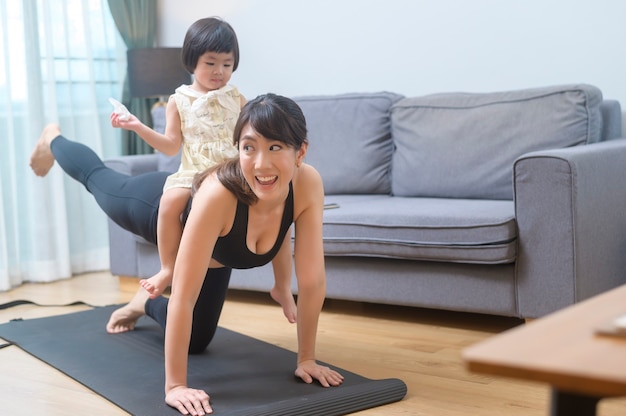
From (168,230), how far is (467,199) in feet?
4.49

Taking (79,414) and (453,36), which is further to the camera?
(453,36)

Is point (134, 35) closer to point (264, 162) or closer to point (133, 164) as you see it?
point (133, 164)

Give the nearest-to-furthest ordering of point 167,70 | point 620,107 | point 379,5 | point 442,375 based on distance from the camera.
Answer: point 442,375, point 620,107, point 379,5, point 167,70

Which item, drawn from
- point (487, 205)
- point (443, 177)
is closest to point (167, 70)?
point (443, 177)

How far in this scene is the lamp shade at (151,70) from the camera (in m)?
4.55

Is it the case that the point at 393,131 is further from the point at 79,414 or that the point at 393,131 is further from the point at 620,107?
the point at 79,414

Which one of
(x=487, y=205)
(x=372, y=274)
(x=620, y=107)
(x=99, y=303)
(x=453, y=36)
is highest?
(x=453, y=36)

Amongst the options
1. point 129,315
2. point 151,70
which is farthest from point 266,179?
point 151,70

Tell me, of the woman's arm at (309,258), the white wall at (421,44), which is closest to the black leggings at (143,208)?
the woman's arm at (309,258)

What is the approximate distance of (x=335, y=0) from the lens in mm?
4324

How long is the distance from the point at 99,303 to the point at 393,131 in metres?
1.55

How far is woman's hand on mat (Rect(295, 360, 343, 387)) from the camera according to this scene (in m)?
2.34

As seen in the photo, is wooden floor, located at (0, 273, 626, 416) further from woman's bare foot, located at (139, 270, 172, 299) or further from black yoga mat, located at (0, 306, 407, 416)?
woman's bare foot, located at (139, 270, 172, 299)

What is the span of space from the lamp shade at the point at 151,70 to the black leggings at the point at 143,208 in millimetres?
1514
